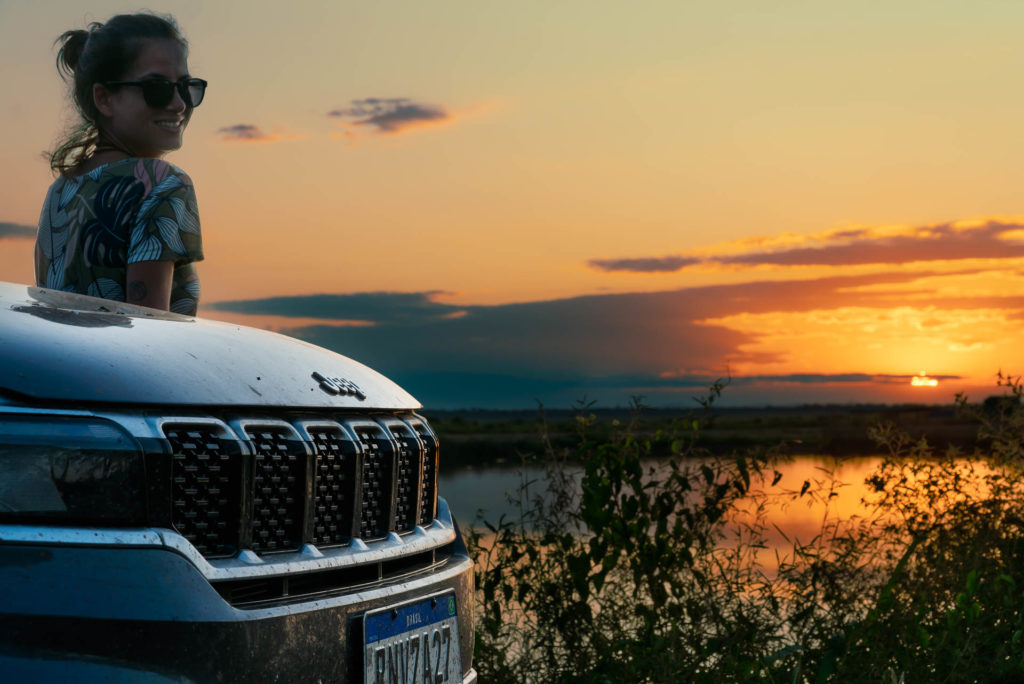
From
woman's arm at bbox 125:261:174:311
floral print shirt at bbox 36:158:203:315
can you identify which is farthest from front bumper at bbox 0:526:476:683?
floral print shirt at bbox 36:158:203:315

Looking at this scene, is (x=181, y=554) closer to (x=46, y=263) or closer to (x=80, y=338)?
(x=80, y=338)

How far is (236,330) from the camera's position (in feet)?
8.49

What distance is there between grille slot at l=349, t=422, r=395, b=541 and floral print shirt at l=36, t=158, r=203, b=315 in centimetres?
119

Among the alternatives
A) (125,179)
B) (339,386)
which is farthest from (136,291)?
(339,386)

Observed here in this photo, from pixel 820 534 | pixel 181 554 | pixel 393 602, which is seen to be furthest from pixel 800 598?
pixel 181 554

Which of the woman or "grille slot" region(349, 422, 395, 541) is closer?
"grille slot" region(349, 422, 395, 541)

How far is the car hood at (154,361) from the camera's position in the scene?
1.88 metres

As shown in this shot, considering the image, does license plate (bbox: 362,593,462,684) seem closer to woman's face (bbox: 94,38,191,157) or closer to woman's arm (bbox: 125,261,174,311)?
woman's arm (bbox: 125,261,174,311)

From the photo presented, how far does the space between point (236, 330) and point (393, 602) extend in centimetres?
77

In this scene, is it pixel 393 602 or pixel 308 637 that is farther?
pixel 393 602

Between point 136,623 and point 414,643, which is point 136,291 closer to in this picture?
point 414,643

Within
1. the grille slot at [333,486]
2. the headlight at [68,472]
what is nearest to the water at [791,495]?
the grille slot at [333,486]

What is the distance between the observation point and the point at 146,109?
11.5 ft

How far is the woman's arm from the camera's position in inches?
127
